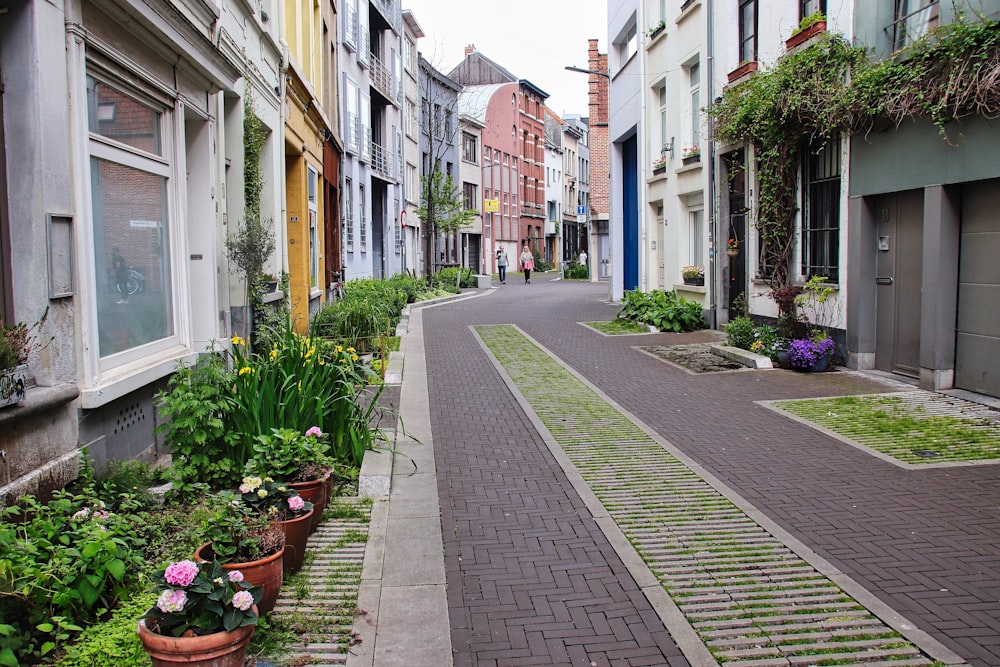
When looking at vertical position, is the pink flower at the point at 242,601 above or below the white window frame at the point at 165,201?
below

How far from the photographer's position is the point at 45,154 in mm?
4793

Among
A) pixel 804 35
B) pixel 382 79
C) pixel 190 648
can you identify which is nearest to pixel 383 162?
pixel 382 79

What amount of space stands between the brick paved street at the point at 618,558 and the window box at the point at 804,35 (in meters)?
4.93

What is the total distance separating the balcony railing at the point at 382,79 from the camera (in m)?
31.0

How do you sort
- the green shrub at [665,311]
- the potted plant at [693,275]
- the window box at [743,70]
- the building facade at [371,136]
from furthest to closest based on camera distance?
the building facade at [371,136], the potted plant at [693,275], the green shrub at [665,311], the window box at [743,70]

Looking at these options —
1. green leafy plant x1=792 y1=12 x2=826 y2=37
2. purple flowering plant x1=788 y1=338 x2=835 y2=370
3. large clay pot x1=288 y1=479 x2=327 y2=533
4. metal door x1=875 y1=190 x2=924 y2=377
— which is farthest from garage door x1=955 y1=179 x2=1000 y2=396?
large clay pot x1=288 y1=479 x2=327 y2=533

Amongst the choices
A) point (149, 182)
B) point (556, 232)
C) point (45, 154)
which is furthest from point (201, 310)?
point (556, 232)

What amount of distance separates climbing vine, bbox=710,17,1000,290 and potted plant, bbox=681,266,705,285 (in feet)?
10.7

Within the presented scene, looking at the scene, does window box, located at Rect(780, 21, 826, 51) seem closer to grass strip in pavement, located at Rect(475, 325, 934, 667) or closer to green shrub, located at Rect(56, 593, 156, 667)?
grass strip in pavement, located at Rect(475, 325, 934, 667)

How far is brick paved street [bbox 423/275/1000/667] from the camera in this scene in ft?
13.3

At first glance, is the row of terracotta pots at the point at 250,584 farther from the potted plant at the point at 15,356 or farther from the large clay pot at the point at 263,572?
the potted plant at the point at 15,356

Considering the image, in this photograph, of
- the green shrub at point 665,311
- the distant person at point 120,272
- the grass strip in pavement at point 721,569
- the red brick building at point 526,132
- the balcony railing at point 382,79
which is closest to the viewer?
the grass strip in pavement at point 721,569

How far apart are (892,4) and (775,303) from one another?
15.4 ft

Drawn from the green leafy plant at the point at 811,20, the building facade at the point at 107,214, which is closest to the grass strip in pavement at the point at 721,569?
the building facade at the point at 107,214
